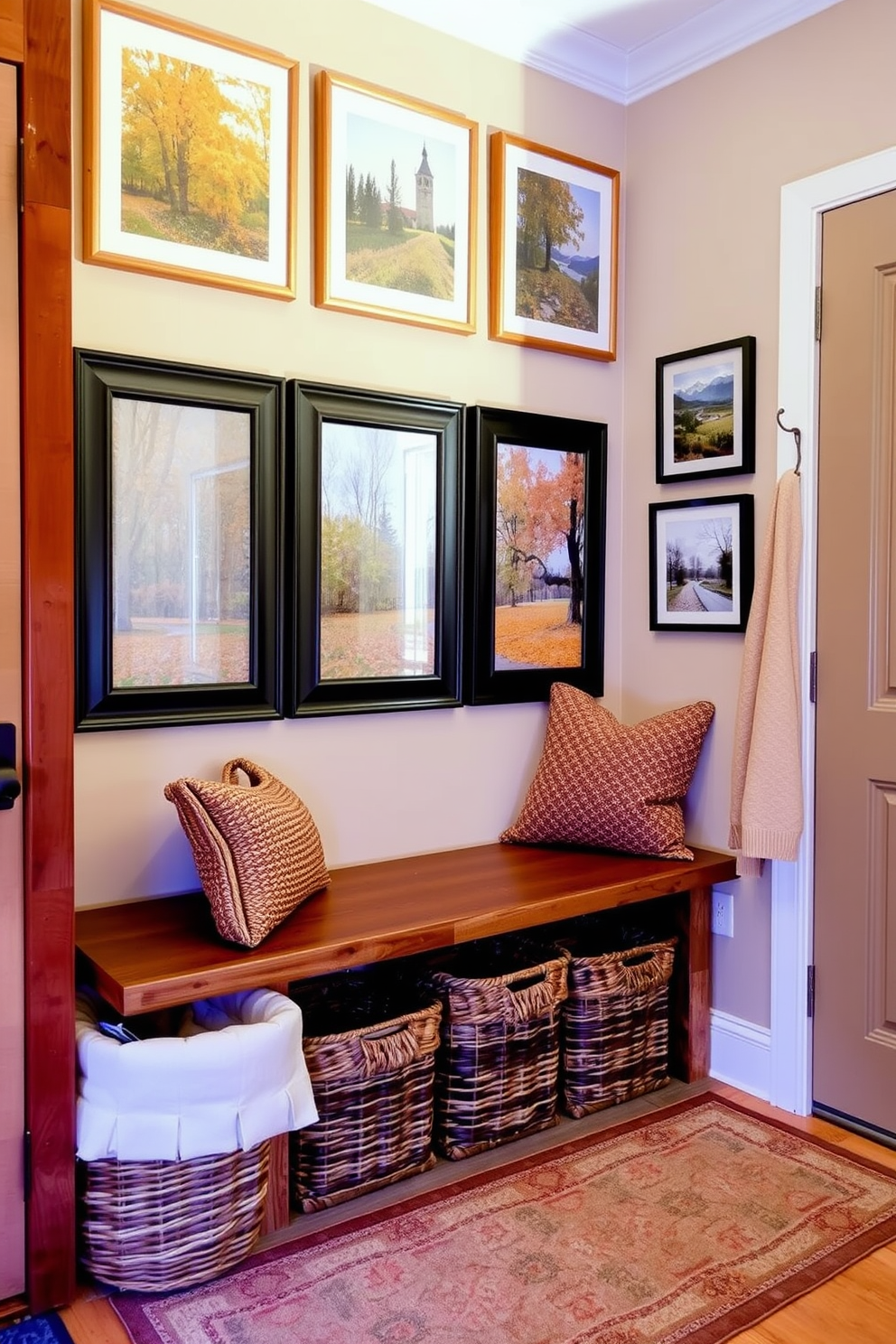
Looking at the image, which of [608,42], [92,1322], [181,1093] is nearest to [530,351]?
[608,42]

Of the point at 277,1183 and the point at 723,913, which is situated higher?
the point at 723,913

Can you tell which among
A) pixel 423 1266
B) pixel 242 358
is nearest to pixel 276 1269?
pixel 423 1266

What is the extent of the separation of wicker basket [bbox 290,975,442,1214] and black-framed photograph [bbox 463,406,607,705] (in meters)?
0.94

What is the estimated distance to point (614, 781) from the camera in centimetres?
272

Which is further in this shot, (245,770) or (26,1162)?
(245,770)

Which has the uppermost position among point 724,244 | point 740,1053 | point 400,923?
point 724,244

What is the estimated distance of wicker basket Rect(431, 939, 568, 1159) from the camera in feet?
7.67

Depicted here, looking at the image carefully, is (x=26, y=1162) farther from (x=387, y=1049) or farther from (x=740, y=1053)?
(x=740, y=1053)

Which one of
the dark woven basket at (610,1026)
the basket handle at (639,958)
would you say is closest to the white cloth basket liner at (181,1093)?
the dark woven basket at (610,1026)

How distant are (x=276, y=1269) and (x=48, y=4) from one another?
7.24 feet

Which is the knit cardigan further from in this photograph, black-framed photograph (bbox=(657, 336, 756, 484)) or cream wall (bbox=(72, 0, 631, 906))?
cream wall (bbox=(72, 0, 631, 906))

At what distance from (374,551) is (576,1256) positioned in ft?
5.15

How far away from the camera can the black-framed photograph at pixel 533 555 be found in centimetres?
281

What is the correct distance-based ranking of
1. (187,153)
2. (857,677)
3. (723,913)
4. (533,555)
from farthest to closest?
(533,555), (723,913), (857,677), (187,153)
